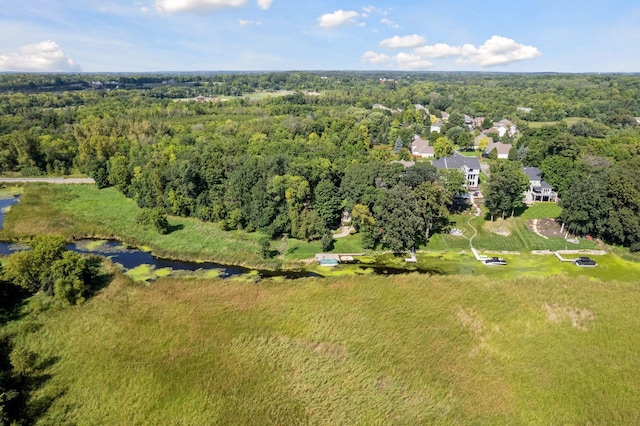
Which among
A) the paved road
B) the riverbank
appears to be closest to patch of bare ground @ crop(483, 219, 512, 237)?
the riverbank

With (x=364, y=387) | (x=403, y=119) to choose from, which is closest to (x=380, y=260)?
(x=364, y=387)

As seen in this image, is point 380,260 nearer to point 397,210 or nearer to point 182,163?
point 397,210

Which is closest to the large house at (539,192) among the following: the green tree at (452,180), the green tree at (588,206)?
the green tree at (588,206)

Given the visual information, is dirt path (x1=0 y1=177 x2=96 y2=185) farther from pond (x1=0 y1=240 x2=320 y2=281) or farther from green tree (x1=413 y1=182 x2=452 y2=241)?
green tree (x1=413 y1=182 x2=452 y2=241)

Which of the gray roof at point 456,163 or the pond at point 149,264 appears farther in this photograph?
the gray roof at point 456,163

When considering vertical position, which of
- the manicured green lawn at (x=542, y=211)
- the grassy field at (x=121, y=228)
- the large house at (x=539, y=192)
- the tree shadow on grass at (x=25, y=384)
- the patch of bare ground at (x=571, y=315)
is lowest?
the tree shadow on grass at (x=25, y=384)

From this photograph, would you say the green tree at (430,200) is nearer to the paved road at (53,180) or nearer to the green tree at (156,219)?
the green tree at (156,219)
